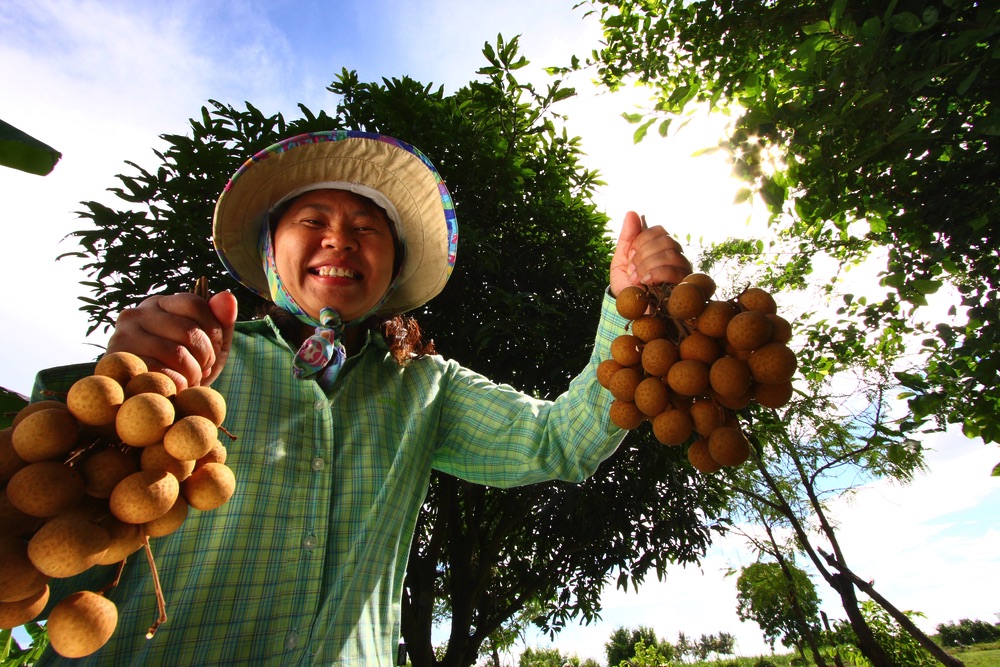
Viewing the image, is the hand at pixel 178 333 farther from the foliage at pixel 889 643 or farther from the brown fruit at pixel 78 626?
the foliage at pixel 889 643

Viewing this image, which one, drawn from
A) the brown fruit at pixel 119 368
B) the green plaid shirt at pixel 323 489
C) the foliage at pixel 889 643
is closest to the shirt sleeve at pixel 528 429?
the green plaid shirt at pixel 323 489

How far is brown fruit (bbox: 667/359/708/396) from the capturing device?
1.00m

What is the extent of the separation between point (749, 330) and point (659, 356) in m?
0.17

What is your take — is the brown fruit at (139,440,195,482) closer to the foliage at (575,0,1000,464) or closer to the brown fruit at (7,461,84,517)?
the brown fruit at (7,461,84,517)

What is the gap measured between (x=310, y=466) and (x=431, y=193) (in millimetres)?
971

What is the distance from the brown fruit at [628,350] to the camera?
1.15m

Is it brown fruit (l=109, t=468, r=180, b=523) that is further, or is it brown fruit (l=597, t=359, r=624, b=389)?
brown fruit (l=597, t=359, r=624, b=389)

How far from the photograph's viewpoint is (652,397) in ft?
3.53

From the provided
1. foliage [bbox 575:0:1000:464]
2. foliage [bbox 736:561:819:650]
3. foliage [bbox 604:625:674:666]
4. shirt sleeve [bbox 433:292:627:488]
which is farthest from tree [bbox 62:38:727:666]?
foliage [bbox 604:625:674:666]

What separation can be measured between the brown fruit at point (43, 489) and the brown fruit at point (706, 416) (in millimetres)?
954

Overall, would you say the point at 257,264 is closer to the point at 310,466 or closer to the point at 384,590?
the point at 310,466

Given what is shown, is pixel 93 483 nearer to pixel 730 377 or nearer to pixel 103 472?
pixel 103 472

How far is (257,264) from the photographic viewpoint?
1.89 m

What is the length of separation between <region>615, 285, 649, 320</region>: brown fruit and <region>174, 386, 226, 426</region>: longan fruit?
754 millimetres
